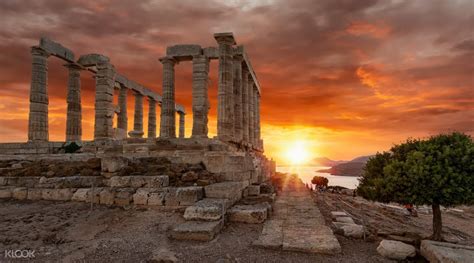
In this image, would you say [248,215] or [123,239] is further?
[248,215]

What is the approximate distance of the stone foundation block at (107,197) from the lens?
1016cm

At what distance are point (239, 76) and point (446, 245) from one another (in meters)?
18.3

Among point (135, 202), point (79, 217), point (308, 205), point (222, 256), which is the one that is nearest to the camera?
point (222, 256)

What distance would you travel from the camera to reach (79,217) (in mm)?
8898

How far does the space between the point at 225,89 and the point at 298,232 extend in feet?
47.6

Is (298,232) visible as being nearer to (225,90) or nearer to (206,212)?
(206,212)

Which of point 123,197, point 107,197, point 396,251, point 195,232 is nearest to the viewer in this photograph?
point 396,251

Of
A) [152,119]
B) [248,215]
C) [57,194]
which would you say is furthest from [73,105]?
[248,215]

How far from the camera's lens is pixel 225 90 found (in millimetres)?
21047

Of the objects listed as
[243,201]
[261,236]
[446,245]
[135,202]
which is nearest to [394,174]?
[446,245]

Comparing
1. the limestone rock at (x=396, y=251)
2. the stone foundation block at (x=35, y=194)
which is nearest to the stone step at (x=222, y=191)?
the limestone rock at (x=396, y=251)

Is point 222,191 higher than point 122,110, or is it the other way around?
point 122,110

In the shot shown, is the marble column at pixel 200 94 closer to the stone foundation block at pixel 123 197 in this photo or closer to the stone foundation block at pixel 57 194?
the stone foundation block at pixel 57 194

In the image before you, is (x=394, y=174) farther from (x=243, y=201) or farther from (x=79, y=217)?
(x=79, y=217)
